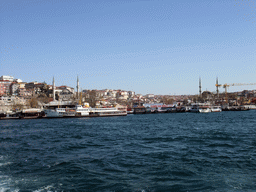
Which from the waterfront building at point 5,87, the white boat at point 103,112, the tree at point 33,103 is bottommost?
the white boat at point 103,112

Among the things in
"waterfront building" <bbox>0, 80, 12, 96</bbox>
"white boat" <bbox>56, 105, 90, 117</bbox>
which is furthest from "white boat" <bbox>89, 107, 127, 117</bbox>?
"waterfront building" <bbox>0, 80, 12, 96</bbox>

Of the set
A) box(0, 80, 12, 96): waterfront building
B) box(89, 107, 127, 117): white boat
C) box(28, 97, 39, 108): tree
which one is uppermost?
box(0, 80, 12, 96): waterfront building

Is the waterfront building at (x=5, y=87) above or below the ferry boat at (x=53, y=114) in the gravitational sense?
above

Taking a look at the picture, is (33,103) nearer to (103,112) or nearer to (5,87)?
(5,87)

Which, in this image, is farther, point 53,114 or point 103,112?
point 103,112

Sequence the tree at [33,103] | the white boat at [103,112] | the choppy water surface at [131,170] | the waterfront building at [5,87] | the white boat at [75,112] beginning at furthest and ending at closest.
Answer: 1. the waterfront building at [5,87]
2. the tree at [33,103]
3. the white boat at [103,112]
4. the white boat at [75,112]
5. the choppy water surface at [131,170]

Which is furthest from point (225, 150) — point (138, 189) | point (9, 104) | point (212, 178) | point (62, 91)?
point (62, 91)

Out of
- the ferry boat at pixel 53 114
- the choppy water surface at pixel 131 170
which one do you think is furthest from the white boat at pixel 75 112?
the choppy water surface at pixel 131 170

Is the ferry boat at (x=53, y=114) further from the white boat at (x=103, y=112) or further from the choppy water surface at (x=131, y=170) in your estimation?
the choppy water surface at (x=131, y=170)

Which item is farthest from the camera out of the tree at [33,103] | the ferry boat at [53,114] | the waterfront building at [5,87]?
the waterfront building at [5,87]

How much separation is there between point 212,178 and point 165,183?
1.69 metres

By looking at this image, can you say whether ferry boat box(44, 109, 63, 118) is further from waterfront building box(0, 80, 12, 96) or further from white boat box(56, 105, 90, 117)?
waterfront building box(0, 80, 12, 96)

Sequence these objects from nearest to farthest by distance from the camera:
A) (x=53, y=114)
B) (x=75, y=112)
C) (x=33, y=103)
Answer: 1. (x=53, y=114)
2. (x=75, y=112)
3. (x=33, y=103)

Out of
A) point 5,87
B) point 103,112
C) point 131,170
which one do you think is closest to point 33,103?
point 5,87
